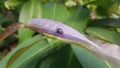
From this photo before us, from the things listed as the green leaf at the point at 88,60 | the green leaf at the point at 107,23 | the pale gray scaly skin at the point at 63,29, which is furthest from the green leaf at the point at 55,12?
the pale gray scaly skin at the point at 63,29

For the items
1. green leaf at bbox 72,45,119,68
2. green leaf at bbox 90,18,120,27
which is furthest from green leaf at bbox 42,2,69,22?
green leaf at bbox 72,45,119,68

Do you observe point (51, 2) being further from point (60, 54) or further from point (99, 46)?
point (99, 46)

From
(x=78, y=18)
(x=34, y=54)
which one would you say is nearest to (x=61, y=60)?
(x=34, y=54)

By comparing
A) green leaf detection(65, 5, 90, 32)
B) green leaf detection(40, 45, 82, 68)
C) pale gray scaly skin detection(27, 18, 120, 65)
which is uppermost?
pale gray scaly skin detection(27, 18, 120, 65)

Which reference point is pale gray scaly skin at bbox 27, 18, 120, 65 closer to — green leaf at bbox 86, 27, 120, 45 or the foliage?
the foliage

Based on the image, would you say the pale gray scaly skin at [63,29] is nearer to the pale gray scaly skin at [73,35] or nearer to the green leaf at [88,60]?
the pale gray scaly skin at [73,35]

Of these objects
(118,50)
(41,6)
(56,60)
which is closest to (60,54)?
(56,60)
